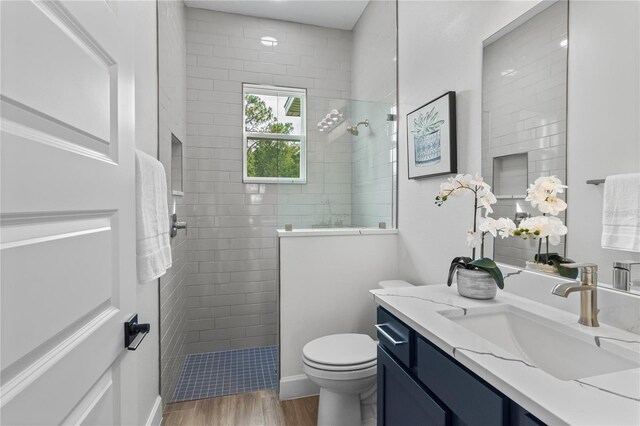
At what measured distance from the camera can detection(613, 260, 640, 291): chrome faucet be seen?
95 centimetres

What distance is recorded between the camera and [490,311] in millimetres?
1215

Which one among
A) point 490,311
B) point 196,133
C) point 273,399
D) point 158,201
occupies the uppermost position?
point 196,133

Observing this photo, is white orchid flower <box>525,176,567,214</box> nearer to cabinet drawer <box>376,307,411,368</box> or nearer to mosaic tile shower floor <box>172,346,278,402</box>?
cabinet drawer <box>376,307,411,368</box>

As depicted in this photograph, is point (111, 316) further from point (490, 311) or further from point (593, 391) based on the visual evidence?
point (490, 311)

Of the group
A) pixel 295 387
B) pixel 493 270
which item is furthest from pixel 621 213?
pixel 295 387

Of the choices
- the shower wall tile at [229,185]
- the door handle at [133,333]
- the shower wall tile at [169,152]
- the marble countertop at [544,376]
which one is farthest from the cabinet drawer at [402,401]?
the shower wall tile at [229,185]

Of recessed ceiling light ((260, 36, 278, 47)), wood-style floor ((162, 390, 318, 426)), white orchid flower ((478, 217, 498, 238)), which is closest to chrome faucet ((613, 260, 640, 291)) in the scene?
white orchid flower ((478, 217, 498, 238))

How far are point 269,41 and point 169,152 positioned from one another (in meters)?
1.67

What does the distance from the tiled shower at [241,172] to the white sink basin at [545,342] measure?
1.34m

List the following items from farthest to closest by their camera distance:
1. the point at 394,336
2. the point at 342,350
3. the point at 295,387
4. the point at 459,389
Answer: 1. the point at 295,387
2. the point at 342,350
3. the point at 394,336
4. the point at 459,389

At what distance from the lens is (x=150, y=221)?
1314 millimetres

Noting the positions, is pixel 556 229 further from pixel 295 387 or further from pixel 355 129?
pixel 295 387

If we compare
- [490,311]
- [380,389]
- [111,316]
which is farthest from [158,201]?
[490,311]

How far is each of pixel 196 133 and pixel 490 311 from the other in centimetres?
274
